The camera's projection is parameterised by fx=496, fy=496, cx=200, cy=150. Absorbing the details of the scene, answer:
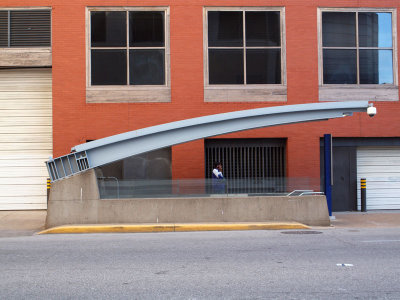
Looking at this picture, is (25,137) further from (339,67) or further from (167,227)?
(339,67)

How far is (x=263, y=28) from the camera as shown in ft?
62.9

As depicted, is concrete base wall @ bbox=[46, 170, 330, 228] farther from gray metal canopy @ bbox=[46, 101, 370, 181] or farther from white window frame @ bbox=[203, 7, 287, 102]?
white window frame @ bbox=[203, 7, 287, 102]

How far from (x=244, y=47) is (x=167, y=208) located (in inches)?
306

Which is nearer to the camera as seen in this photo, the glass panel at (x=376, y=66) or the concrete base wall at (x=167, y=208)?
the concrete base wall at (x=167, y=208)

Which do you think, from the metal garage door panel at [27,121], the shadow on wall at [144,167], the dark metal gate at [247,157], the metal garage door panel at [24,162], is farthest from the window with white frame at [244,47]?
the metal garage door panel at [24,162]

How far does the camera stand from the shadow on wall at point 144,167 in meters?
18.8

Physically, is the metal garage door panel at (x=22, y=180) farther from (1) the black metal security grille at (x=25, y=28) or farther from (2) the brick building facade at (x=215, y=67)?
(1) the black metal security grille at (x=25, y=28)

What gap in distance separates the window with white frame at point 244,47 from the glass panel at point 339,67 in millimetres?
1848

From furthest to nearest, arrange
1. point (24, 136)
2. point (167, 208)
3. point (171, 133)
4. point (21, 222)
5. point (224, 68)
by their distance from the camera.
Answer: point (24, 136)
point (224, 68)
point (21, 222)
point (167, 208)
point (171, 133)

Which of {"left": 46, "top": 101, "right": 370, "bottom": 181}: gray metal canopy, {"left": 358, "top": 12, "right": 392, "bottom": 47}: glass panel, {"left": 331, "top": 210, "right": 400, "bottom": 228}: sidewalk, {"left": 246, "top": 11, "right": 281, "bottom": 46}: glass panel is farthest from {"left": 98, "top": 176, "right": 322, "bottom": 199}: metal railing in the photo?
{"left": 358, "top": 12, "right": 392, "bottom": 47}: glass panel

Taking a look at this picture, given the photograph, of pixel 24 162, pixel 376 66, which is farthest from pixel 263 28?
pixel 24 162

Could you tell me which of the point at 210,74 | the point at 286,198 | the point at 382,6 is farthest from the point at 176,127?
the point at 382,6

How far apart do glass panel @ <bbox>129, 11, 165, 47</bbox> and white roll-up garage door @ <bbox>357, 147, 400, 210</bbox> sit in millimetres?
8981

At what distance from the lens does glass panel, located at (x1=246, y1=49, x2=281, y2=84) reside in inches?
749
